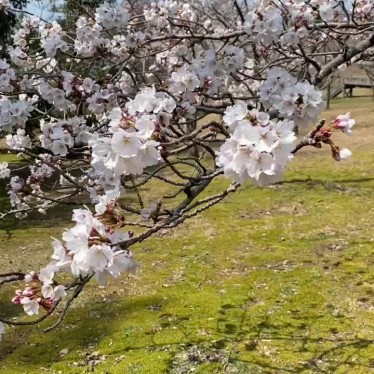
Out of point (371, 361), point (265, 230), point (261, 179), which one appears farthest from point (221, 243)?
point (261, 179)

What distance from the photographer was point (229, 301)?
5.07 m

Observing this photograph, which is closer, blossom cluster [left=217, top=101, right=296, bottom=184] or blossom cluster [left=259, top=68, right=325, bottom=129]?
blossom cluster [left=217, top=101, right=296, bottom=184]

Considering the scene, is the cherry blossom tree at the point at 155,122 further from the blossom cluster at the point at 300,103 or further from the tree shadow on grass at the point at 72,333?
the tree shadow on grass at the point at 72,333

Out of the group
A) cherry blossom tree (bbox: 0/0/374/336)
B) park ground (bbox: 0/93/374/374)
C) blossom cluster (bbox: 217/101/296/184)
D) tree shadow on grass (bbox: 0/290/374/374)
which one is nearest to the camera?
blossom cluster (bbox: 217/101/296/184)

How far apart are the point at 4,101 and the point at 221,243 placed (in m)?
3.91

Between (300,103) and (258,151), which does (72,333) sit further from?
(258,151)

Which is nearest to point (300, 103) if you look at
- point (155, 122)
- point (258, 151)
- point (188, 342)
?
point (155, 122)

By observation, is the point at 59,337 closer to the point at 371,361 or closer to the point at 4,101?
the point at 4,101

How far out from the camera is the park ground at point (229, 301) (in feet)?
13.4

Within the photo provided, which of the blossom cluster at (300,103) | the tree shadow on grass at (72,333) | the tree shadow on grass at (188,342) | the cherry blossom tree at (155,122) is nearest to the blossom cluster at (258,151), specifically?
the cherry blossom tree at (155,122)

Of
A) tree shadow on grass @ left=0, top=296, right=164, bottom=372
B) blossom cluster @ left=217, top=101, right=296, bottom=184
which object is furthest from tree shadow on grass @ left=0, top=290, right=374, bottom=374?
blossom cluster @ left=217, top=101, right=296, bottom=184

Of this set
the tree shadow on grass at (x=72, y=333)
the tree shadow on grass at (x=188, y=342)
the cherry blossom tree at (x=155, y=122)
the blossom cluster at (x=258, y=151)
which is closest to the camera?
the blossom cluster at (x=258, y=151)

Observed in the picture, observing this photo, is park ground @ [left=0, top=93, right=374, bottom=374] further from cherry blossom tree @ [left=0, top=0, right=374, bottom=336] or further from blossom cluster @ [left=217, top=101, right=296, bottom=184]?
blossom cluster @ [left=217, top=101, right=296, bottom=184]

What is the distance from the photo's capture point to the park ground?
4078 mm
